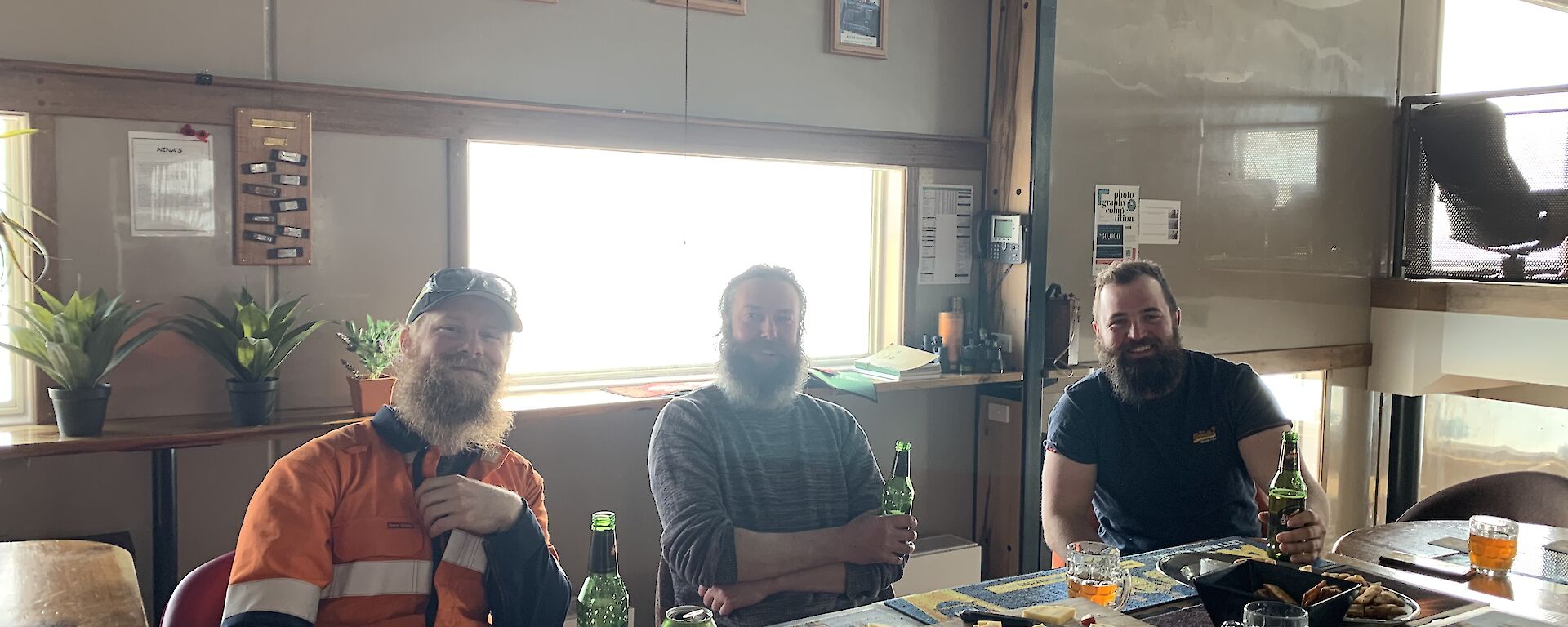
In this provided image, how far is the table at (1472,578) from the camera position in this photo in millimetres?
1965

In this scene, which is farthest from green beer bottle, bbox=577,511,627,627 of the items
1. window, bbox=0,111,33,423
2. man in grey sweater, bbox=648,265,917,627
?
window, bbox=0,111,33,423

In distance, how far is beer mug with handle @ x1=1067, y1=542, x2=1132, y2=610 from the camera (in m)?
1.89

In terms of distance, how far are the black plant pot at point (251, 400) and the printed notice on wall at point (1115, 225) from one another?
2858mm

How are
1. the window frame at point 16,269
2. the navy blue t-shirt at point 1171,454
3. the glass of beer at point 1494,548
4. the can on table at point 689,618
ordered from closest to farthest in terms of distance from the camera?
the can on table at point 689,618
the glass of beer at point 1494,548
the window frame at point 16,269
the navy blue t-shirt at point 1171,454

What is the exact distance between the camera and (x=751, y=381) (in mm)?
2586

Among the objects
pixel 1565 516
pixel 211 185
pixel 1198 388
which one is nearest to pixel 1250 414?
pixel 1198 388

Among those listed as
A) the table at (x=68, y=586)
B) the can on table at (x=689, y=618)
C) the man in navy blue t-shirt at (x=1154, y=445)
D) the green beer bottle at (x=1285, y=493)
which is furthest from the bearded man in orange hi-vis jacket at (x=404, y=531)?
the green beer bottle at (x=1285, y=493)

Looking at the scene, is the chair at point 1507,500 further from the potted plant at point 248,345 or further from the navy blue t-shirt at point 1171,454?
the potted plant at point 248,345

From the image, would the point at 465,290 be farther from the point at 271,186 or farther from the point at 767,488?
the point at 271,186

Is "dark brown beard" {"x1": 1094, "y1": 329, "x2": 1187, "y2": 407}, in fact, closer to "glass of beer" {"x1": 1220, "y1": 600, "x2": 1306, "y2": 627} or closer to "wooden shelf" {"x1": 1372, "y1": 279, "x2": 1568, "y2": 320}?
"glass of beer" {"x1": 1220, "y1": 600, "x2": 1306, "y2": 627}

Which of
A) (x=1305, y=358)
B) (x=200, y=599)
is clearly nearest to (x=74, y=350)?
(x=200, y=599)

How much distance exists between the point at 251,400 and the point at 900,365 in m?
1.96

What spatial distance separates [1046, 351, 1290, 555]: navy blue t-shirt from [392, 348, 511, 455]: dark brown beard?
4.58 feet

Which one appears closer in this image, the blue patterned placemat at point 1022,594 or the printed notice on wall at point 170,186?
the blue patterned placemat at point 1022,594
